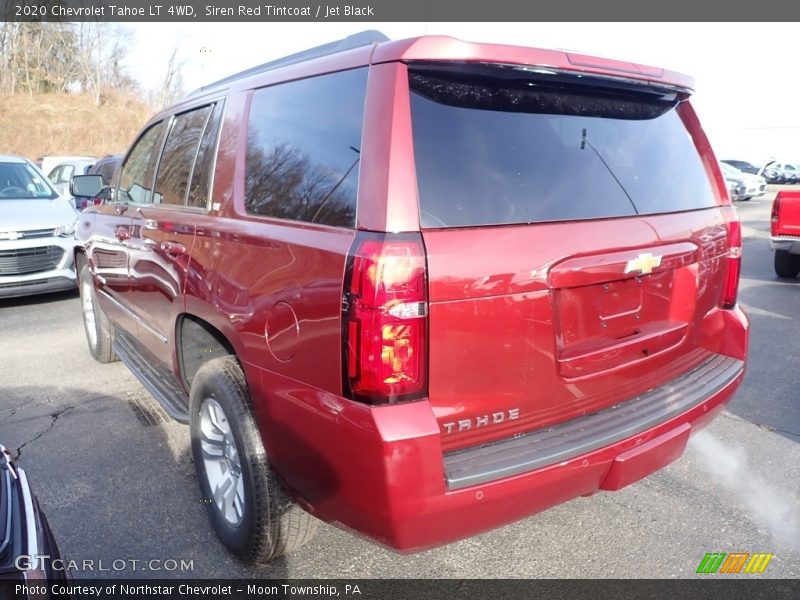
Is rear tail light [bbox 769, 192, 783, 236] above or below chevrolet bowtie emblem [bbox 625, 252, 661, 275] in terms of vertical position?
below

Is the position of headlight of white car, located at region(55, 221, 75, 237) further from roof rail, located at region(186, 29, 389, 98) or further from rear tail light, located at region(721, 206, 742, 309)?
rear tail light, located at region(721, 206, 742, 309)

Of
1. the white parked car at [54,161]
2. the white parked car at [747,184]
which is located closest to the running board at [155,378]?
the white parked car at [54,161]

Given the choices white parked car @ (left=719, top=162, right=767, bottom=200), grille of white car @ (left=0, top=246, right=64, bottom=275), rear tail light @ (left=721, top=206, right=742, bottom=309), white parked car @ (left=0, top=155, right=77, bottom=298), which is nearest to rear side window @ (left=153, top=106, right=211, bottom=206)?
rear tail light @ (left=721, top=206, right=742, bottom=309)

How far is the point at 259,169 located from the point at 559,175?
4.00 feet

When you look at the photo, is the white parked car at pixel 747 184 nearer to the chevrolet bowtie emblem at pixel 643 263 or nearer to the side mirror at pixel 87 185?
the side mirror at pixel 87 185

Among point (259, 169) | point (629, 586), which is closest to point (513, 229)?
point (259, 169)

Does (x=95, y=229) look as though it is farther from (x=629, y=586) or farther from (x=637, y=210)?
(x=629, y=586)

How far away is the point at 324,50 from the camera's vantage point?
2.51 m

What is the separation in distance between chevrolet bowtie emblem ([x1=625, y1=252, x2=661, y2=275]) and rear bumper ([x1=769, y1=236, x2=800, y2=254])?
23.6 ft

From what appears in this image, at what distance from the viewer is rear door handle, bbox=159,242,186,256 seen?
10.0 feet

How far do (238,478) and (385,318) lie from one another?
125 centimetres

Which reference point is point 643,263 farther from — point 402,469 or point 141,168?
point 141,168

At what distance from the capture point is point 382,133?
1979 mm

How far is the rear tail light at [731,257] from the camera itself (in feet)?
9.68
